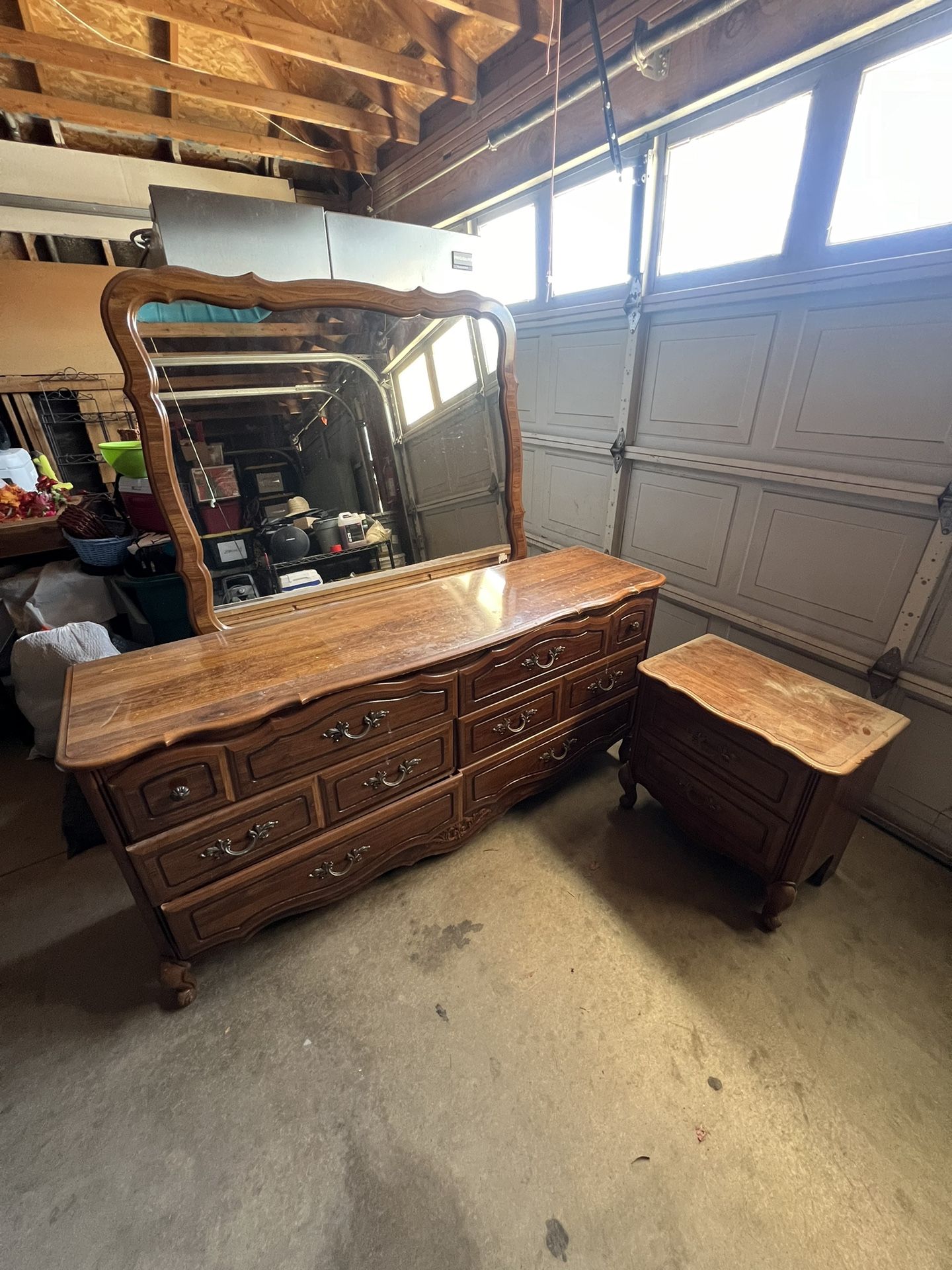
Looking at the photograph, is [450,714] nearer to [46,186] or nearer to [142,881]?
[142,881]

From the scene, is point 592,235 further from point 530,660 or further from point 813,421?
point 530,660

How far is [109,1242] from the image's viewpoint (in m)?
0.98

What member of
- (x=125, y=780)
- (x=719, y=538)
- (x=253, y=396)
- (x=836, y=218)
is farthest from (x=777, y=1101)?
(x=836, y=218)

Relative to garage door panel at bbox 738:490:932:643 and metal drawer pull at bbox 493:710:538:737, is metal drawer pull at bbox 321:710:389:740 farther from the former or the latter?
garage door panel at bbox 738:490:932:643

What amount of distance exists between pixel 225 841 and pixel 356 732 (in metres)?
0.40

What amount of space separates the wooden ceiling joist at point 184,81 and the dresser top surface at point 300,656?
2.49m

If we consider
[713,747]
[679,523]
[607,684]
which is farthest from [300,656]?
[679,523]

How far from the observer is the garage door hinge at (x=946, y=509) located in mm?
1490

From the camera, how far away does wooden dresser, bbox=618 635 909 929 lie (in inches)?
53.8

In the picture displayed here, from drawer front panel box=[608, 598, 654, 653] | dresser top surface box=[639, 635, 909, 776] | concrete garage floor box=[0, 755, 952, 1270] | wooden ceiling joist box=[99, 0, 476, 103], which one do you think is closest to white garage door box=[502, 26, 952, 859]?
dresser top surface box=[639, 635, 909, 776]

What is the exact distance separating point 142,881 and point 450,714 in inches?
33.0

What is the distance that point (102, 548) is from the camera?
82.8 inches

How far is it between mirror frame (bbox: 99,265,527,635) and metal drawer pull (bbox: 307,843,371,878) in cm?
75

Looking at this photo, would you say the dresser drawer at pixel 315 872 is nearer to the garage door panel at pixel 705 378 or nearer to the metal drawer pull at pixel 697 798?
the metal drawer pull at pixel 697 798
